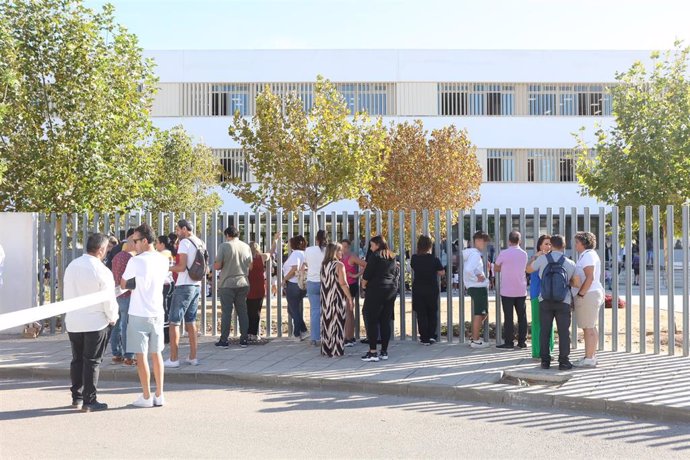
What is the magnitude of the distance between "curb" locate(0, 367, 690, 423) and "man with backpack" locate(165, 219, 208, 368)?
1.79 feet

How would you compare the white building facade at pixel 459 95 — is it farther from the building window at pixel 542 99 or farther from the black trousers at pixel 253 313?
the black trousers at pixel 253 313

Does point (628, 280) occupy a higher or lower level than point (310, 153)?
lower

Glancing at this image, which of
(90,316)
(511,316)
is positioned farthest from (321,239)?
(90,316)

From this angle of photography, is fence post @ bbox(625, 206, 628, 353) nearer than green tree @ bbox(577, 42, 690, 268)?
Yes

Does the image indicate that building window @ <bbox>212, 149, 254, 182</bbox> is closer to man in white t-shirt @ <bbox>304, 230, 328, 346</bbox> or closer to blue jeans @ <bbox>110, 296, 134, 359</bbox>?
man in white t-shirt @ <bbox>304, 230, 328, 346</bbox>

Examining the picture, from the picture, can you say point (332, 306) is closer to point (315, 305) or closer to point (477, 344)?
point (315, 305)

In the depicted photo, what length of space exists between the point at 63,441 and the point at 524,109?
118 feet

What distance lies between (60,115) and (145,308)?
819 cm

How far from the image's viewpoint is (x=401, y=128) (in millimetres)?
29125

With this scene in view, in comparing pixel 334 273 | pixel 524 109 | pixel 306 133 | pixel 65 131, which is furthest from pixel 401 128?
pixel 334 273

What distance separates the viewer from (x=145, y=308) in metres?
8.30

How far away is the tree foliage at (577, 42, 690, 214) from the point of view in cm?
1570

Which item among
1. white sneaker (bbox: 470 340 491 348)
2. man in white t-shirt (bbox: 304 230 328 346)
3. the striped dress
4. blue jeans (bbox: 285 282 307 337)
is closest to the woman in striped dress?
the striped dress

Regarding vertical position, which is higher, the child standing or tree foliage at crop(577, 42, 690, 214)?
tree foliage at crop(577, 42, 690, 214)
